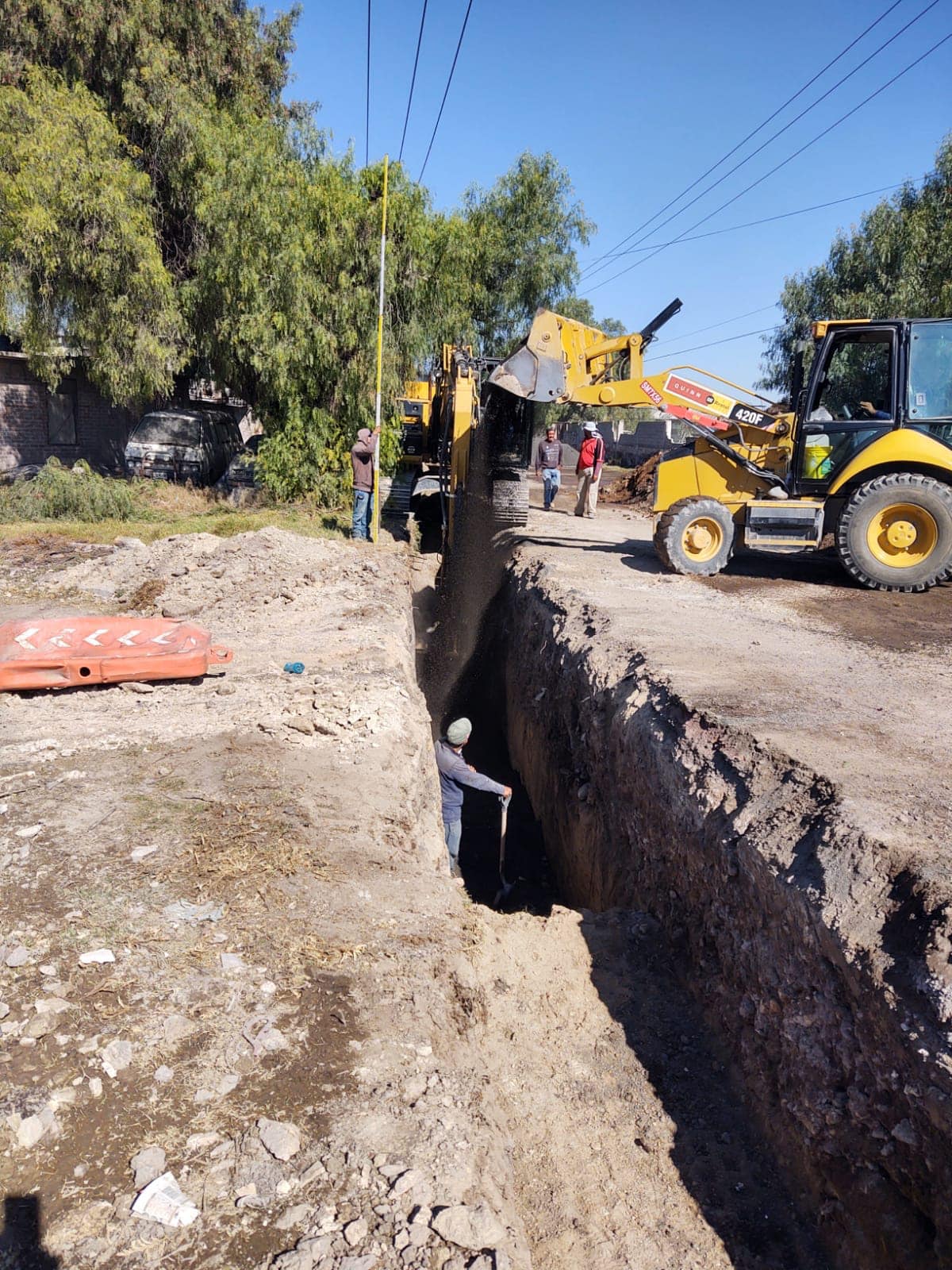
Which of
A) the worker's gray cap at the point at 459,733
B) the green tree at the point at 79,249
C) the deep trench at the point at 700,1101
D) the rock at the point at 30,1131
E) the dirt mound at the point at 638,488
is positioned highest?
the green tree at the point at 79,249

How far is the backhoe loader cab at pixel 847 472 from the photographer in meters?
8.96

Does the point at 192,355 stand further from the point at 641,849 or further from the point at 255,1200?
the point at 255,1200

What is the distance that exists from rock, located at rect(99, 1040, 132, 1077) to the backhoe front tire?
836 centimetres

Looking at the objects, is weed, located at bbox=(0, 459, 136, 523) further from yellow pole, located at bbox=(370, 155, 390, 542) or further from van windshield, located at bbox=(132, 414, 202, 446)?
yellow pole, located at bbox=(370, 155, 390, 542)

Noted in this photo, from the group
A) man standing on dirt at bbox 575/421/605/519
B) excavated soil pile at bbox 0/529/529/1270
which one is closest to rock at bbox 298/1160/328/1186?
excavated soil pile at bbox 0/529/529/1270

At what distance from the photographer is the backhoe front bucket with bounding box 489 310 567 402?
10.2 metres

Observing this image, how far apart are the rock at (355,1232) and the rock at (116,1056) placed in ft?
3.35

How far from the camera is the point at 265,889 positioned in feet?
13.5

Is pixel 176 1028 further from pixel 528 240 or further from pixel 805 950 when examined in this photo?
pixel 528 240

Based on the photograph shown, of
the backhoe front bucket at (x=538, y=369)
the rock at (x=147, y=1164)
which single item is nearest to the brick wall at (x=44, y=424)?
the backhoe front bucket at (x=538, y=369)

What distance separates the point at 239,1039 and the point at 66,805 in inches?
85.5

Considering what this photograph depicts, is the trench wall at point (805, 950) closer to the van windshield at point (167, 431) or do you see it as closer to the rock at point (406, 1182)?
the rock at point (406, 1182)

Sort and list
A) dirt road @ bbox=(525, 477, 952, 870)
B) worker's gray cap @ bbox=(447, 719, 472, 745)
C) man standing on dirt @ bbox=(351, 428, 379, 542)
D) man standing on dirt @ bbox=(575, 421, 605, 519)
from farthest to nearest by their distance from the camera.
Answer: man standing on dirt @ bbox=(575, 421, 605, 519)
man standing on dirt @ bbox=(351, 428, 379, 542)
worker's gray cap @ bbox=(447, 719, 472, 745)
dirt road @ bbox=(525, 477, 952, 870)

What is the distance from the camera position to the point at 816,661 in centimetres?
686
